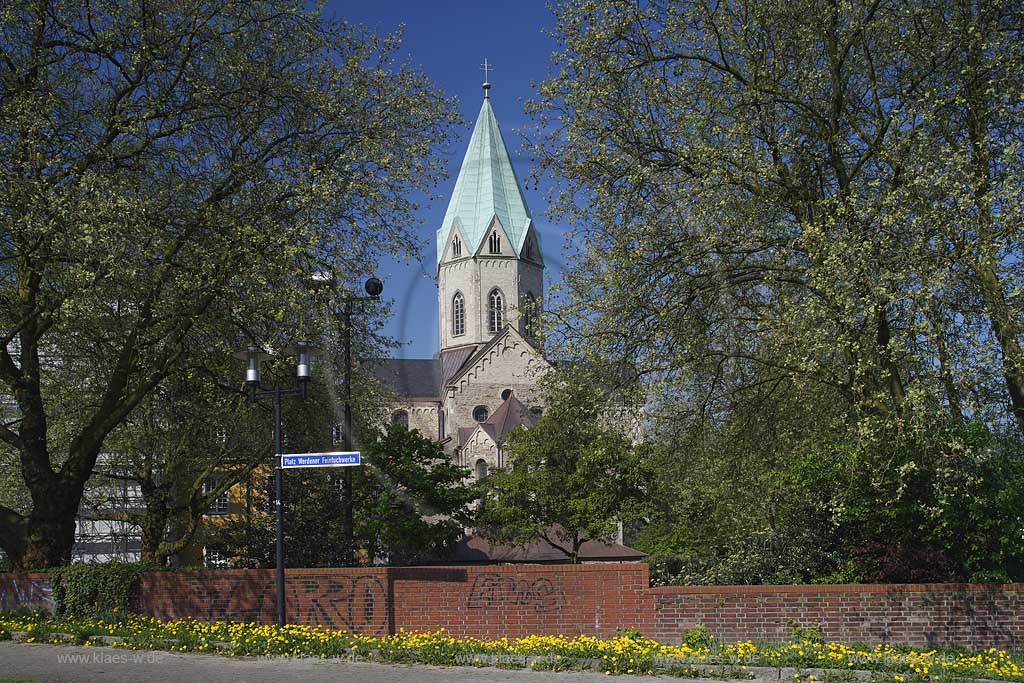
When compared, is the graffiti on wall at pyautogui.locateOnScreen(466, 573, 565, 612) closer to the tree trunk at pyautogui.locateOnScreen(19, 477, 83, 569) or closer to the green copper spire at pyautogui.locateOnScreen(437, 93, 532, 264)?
the tree trunk at pyautogui.locateOnScreen(19, 477, 83, 569)

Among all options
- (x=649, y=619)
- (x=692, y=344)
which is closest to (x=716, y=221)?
(x=692, y=344)

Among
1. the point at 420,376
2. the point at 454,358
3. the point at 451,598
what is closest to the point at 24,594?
the point at 451,598

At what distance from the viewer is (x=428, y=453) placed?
38.5m

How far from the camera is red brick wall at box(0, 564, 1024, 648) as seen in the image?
1515 centimetres

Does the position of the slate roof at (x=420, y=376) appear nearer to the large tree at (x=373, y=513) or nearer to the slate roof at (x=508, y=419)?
the slate roof at (x=508, y=419)

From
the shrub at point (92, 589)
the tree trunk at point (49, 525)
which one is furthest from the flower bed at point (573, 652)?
the tree trunk at point (49, 525)

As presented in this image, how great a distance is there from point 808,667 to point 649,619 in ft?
11.2

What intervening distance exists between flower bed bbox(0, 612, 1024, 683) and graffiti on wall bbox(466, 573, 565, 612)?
678 mm

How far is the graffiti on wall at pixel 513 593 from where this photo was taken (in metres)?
16.0

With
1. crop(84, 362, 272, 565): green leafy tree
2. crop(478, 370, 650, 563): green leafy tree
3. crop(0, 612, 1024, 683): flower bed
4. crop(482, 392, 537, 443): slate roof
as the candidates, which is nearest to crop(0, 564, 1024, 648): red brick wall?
crop(0, 612, 1024, 683): flower bed

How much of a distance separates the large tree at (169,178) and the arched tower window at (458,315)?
71492mm

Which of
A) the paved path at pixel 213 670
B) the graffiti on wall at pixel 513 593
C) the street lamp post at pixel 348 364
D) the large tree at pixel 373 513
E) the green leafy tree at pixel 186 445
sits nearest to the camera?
the paved path at pixel 213 670

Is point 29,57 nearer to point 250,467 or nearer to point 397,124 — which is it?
point 397,124

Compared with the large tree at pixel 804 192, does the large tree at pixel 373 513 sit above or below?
below
